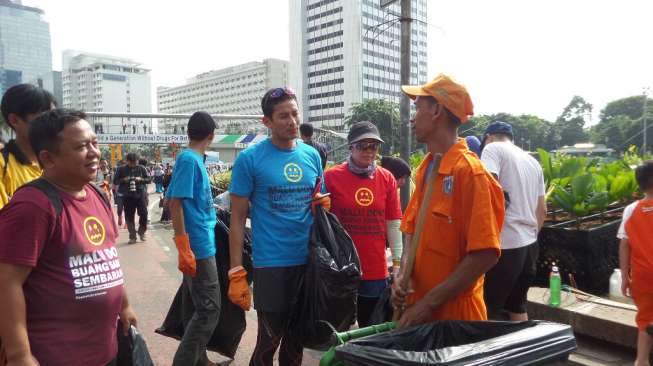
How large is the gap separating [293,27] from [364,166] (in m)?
111

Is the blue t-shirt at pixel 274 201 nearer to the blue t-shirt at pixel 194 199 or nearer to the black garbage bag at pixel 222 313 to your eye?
the blue t-shirt at pixel 194 199

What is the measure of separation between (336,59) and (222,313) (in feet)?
339

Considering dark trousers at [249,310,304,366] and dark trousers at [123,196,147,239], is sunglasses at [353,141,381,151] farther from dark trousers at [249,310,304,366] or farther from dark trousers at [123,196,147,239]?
dark trousers at [123,196,147,239]

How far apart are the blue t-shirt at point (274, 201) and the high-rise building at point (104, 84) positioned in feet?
523

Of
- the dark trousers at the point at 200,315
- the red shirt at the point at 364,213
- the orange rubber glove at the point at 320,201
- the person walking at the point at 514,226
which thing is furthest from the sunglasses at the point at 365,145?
the dark trousers at the point at 200,315

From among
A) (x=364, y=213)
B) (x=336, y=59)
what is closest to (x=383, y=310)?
(x=364, y=213)

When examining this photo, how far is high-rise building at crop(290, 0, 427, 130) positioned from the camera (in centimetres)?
10031

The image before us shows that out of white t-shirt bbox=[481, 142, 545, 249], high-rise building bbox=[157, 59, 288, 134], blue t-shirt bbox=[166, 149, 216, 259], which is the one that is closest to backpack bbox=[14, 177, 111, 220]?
blue t-shirt bbox=[166, 149, 216, 259]

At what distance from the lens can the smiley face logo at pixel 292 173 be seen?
2.80m

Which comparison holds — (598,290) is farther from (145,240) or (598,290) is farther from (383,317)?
(145,240)

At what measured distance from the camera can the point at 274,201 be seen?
2.78 m

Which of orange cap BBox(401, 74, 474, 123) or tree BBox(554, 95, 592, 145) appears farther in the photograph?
tree BBox(554, 95, 592, 145)

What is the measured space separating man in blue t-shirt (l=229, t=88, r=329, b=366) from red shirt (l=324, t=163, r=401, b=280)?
16.7 inches

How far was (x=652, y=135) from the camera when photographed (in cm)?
6619
